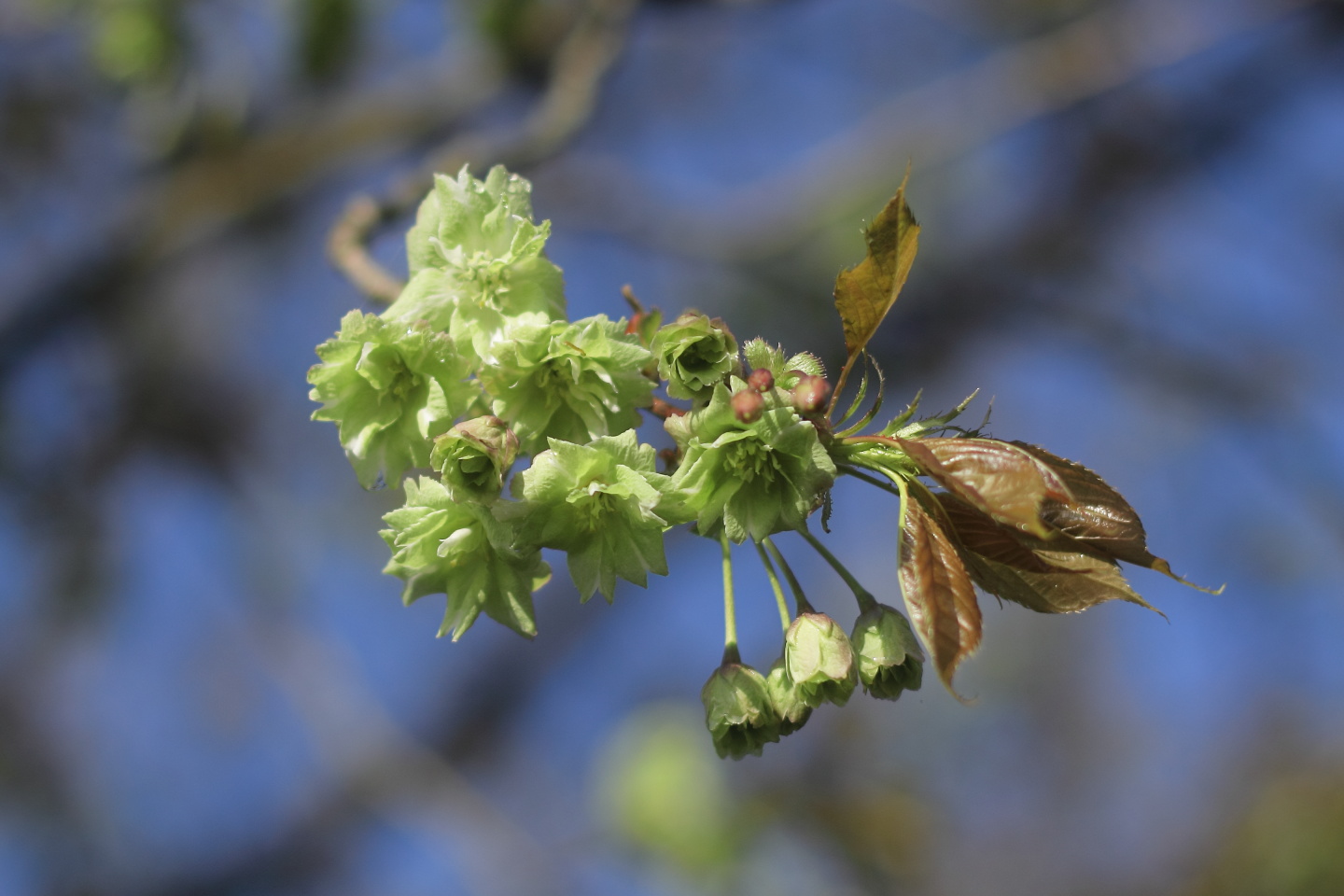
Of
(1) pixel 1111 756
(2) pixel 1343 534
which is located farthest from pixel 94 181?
(1) pixel 1111 756

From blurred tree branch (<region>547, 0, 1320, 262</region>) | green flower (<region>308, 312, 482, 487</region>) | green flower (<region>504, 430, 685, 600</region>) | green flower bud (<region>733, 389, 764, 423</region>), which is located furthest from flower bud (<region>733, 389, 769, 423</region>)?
blurred tree branch (<region>547, 0, 1320, 262</region>)

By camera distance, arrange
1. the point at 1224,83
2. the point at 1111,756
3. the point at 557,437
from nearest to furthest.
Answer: the point at 557,437 → the point at 1224,83 → the point at 1111,756

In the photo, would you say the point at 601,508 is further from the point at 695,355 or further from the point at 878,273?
the point at 878,273

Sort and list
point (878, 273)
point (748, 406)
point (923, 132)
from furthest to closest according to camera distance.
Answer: point (923, 132)
point (878, 273)
point (748, 406)

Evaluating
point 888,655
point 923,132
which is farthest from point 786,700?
point 923,132

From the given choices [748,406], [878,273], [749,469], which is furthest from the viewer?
[878,273]

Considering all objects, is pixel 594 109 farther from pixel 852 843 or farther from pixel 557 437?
pixel 852 843

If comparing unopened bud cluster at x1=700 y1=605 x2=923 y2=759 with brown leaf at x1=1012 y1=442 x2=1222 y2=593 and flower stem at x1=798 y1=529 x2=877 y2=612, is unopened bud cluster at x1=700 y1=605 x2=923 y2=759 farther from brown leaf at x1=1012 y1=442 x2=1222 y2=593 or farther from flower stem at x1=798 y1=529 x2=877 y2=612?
brown leaf at x1=1012 y1=442 x2=1222 y2=593
